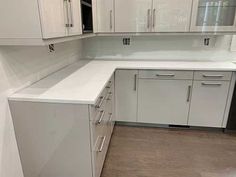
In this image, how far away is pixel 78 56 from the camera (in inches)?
112

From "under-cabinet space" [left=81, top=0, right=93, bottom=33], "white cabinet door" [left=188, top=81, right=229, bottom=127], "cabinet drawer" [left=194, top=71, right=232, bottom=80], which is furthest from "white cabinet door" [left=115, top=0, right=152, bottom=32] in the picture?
"white cabinet door" [left=188, top=81, right=229, bottom=127]

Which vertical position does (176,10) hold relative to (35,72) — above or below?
above

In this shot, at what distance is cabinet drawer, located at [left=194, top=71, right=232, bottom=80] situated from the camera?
224cm

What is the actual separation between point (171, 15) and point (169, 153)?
5.45ft

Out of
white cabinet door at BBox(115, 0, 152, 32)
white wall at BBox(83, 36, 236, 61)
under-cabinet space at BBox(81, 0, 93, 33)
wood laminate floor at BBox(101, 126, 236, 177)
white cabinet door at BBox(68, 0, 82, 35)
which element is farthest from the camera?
white wall at BBox(83, 36, 236, 61)

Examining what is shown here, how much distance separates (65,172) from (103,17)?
189cm

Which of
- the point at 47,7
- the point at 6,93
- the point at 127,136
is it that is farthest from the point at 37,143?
the point at 127,136

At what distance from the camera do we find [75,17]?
5.43 feet

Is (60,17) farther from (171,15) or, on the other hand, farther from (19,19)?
(171,15)

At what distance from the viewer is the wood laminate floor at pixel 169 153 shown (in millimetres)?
1862

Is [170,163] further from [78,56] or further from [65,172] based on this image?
[78,56]

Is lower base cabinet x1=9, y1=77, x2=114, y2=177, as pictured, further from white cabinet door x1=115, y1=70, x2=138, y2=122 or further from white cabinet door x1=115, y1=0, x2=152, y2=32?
white cabinet door x1=115, y1=0, x2=152, y2=32

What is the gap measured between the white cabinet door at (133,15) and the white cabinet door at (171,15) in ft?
0.29

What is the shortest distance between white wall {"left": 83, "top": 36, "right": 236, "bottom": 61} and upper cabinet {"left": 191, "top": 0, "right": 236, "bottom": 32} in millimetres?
359
